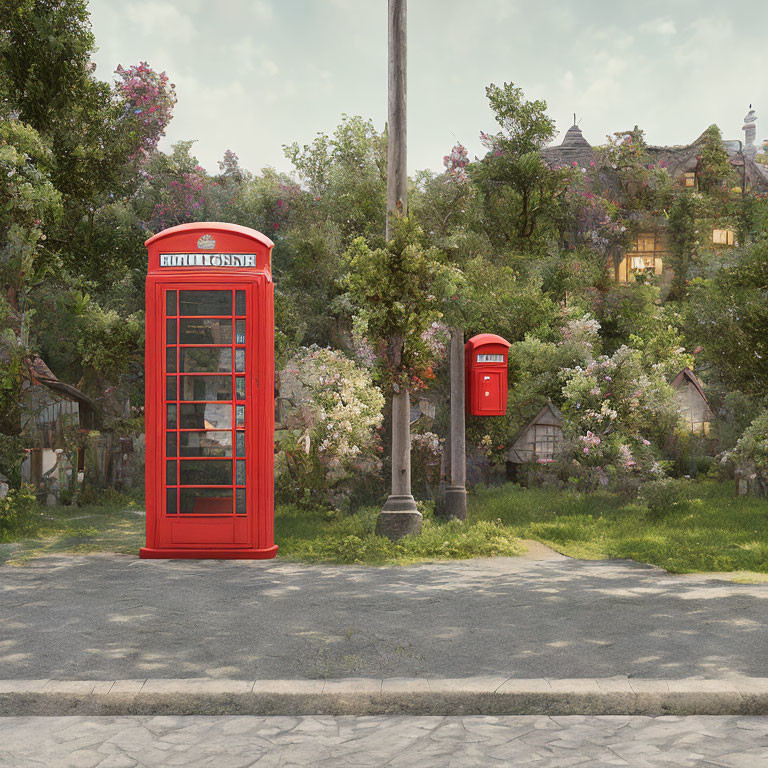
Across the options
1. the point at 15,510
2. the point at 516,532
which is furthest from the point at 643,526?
the point at 15,510

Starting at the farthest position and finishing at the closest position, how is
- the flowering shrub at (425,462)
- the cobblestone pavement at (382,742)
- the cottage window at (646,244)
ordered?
the cottage window at (646,244) → the flowering shrub at (425,462) → the cobblestone pavement at (382,742)

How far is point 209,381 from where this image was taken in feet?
26.5

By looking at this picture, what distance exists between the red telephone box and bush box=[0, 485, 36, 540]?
2859 mm

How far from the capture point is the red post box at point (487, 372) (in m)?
11.1

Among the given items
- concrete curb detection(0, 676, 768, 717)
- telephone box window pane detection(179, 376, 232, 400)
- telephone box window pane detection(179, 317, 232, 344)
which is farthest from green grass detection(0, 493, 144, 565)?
concrete curb detection(0, 676, 768, 717)

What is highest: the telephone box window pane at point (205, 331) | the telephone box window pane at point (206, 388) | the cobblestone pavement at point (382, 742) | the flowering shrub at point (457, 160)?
the flowering shrub at point (457, 160)

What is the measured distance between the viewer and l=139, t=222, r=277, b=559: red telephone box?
803 cm

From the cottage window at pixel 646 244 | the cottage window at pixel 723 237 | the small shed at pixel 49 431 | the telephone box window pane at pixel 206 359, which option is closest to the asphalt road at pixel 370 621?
the telephone box window pane at pixel 206 359

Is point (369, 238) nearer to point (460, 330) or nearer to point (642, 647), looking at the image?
point (460, 330)

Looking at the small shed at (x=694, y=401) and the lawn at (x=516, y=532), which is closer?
the lawn at (x=516, y=532)

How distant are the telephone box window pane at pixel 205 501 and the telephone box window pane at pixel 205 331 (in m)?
1.52

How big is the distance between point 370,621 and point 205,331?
3.60 metres

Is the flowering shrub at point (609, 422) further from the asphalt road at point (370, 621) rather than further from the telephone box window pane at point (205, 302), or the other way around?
the telephone box window pane at point (205, 302)

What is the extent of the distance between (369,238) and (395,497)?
25.0ft
